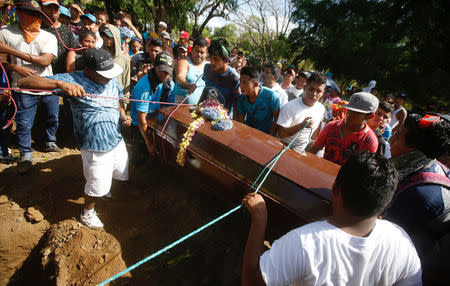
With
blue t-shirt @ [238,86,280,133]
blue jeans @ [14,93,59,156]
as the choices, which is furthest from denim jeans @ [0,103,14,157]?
blue t-shirt @ [238,86,280,133]

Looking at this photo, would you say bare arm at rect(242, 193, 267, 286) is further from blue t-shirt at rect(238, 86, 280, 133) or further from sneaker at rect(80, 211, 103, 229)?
sneaker at rect(80, 211, 103, 229)

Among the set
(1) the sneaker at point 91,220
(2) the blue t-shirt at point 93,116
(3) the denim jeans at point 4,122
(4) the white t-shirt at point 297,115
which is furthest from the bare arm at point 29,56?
(4) the white t-shirt at point 297,115

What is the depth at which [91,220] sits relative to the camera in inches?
92.0

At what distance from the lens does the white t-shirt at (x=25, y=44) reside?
8.17ft

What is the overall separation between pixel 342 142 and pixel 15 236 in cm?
385

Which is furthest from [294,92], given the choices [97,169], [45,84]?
[45,84]

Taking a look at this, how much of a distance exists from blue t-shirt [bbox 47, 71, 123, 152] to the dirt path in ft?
3.12

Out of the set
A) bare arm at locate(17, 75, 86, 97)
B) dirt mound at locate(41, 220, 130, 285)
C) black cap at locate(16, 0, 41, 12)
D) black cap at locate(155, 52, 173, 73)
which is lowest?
dirt mound at locate(41, 220, 130, 285)

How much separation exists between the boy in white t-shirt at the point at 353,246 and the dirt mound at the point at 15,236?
2811mm

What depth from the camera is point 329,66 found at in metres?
13.2

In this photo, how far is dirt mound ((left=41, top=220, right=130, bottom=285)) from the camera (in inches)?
78.8

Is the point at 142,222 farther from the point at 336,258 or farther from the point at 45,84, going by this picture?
the point at 336,258

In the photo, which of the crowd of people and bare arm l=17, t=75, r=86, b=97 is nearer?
the crowd of people

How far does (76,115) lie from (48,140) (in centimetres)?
214
